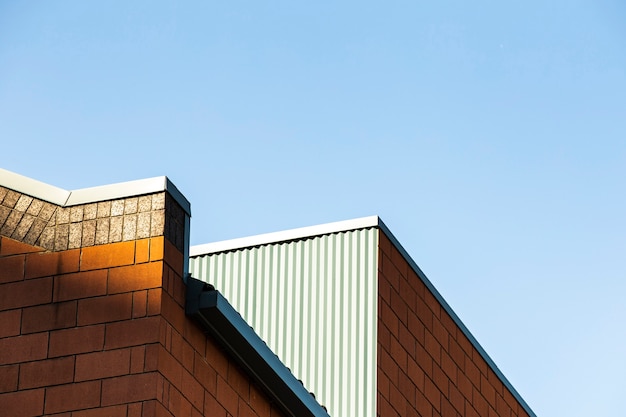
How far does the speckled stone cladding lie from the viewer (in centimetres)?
1380

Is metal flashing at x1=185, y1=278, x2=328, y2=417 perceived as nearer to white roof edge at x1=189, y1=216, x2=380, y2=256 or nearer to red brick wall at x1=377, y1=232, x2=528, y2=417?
red brick wall at x1=377, y1=232, x2=528, y2=417

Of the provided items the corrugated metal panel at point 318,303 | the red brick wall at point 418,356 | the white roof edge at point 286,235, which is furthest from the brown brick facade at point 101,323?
the white roof edge at point 286,235

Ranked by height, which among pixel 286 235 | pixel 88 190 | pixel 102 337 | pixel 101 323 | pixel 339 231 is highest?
pixel 286 235

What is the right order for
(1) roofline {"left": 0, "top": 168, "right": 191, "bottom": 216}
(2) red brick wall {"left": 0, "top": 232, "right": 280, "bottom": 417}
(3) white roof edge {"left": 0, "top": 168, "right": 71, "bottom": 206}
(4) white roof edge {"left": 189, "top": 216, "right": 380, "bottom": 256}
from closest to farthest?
(2) red brick wall {"left": 0, "top": 232, "right": 280, "bottom": 417} → (1) roofline {"left": 0, "top": 168, "right": 191, "bottom": 216} → (3) white roof edge {"left": 0, "top": 168, "right": 71, "bottom": 206} → (4) white roof edge {"left": 189, "top": 216, "right": 380, "bottom": 256}

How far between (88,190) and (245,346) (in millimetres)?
2386

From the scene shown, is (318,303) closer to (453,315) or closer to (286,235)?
(286,235)

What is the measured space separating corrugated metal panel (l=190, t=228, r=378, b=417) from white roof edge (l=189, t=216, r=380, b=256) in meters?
0.09

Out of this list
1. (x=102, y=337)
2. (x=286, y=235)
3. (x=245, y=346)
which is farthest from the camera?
(x=286, y=235)

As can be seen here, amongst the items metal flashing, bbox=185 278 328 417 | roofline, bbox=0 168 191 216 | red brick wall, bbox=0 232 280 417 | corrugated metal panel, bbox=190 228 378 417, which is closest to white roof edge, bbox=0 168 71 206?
roofline, bbox=0 168 191 216

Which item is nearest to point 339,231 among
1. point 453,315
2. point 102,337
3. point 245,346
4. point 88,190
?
point 453,315

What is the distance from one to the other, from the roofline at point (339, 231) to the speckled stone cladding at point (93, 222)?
26.2ft

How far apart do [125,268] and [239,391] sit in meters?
2.06

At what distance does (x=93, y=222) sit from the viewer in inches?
550

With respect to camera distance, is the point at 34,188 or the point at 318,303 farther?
the point at 318,303
